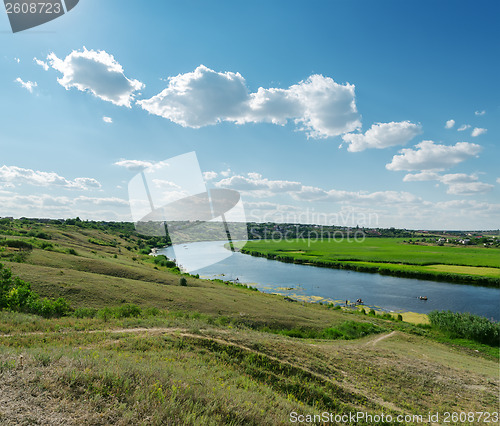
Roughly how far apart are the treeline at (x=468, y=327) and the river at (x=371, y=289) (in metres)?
9.85

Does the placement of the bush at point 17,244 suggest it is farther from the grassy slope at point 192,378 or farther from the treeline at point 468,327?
the treeline at point 468,327

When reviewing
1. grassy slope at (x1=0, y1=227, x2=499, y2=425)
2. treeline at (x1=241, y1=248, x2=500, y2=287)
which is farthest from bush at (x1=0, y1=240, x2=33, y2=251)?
treeline at (x1=241, y1=248, x2=500, y2=287)

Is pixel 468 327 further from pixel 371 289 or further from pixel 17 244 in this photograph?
pixel 17 244

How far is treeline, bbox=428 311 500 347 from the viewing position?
28681mm

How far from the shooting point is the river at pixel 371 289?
44.0 metres

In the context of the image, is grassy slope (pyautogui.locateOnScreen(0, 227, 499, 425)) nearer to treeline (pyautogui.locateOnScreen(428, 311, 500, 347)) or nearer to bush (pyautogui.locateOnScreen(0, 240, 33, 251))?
treeline (pyautogui.locateOnScreen(428, 311, 500, 347))

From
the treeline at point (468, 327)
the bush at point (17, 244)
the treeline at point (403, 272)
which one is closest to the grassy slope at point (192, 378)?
the treeline at point (468, 327)

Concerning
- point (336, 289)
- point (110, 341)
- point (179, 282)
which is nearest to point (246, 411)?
point (110, 341)

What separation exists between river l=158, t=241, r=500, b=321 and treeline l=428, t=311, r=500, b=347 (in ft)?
32.3

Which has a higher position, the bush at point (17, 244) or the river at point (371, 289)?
the bush at point (17, 244)

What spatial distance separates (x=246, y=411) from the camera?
237 inches

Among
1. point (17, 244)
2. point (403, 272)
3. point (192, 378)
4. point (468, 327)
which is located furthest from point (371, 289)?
point (17, 244)

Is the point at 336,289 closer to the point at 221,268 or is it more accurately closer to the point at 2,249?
the point at 221,268

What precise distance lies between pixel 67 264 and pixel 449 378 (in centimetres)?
3840
